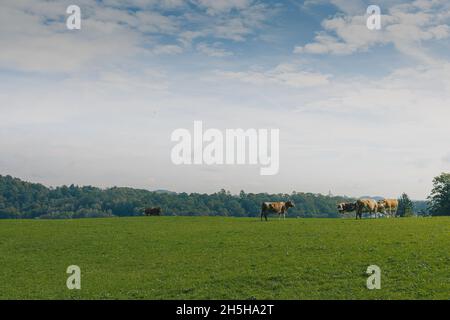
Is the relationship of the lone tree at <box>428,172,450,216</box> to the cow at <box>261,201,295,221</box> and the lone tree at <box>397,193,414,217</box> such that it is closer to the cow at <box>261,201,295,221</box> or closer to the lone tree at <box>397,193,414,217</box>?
the lone tree at <box>397,193,414,217</box>

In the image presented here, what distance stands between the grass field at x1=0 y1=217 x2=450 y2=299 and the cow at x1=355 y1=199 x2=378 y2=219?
1403cm

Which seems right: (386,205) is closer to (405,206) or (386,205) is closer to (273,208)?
(273,208)

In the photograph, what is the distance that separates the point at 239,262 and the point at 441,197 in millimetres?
89089

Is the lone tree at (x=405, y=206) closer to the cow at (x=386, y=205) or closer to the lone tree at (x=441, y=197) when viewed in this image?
the lone tree at (x=441, y=197)

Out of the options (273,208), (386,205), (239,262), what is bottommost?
(239,262)

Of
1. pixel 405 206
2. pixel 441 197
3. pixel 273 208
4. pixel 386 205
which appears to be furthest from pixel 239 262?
pixel 405 206

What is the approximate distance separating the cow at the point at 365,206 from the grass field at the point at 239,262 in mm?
14031

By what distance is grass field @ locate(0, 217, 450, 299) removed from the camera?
24125mm

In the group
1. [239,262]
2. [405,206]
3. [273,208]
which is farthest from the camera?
[405,206]

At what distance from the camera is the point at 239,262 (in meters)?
30.8

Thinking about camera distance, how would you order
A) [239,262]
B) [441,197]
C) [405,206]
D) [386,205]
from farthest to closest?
[405,206] → [441,197] → [386,205] → [239,262]
